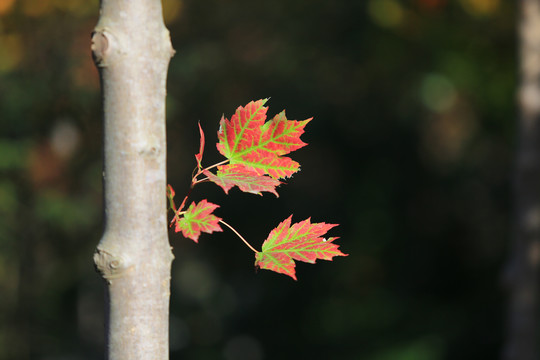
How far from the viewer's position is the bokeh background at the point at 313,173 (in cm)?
612

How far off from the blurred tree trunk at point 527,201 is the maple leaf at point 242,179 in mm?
3447

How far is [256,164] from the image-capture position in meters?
0.89

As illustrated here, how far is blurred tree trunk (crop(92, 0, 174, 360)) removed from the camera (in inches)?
30.9

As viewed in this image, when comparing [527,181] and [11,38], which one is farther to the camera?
[11,38]

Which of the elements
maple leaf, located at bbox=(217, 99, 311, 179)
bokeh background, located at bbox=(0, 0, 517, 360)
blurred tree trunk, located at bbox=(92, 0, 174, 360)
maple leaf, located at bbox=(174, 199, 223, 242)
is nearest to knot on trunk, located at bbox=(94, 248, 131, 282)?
blurred tree trunk, located at bbox=(92, 0, 174, 360)

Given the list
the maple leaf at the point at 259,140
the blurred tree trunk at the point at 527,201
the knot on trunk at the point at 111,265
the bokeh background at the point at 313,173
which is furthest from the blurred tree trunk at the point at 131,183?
the bokeh background at the point at 313,173

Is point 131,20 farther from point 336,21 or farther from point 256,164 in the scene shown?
point 336,21

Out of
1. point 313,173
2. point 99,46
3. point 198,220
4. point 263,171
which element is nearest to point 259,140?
point 263,171

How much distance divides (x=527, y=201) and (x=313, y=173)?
13.6 feet

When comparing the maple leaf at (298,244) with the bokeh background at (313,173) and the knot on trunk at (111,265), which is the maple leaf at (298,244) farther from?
the bokeh background at (313,173)

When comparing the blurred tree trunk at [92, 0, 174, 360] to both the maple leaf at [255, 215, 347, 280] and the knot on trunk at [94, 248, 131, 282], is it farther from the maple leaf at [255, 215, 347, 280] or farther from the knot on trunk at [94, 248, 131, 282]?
the maple leaf at [255, 215, 347, 280]

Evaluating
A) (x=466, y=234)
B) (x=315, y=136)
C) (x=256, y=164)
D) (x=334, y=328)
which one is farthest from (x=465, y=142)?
(x=256, y=164)

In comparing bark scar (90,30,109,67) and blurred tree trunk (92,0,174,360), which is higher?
bark scar (90,30,109,67)

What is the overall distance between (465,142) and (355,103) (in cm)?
150
